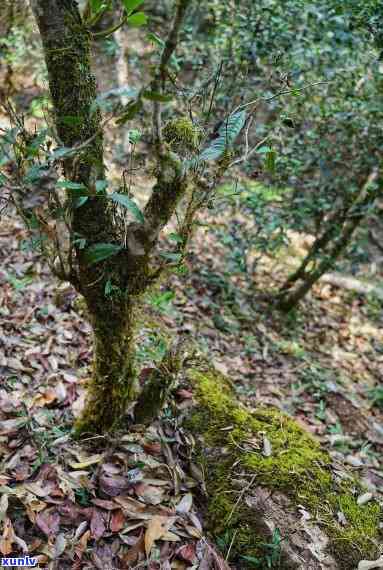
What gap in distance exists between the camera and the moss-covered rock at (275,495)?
2043 millimetres

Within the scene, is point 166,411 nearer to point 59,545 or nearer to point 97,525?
point 97,525

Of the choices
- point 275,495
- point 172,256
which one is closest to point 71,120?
point 172,256

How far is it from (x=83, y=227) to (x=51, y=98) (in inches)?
18.9

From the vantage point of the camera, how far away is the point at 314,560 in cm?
198

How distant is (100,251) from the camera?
182cm

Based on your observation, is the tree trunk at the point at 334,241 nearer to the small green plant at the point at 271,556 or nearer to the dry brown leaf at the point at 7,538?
the small green plant at the point at 271,556

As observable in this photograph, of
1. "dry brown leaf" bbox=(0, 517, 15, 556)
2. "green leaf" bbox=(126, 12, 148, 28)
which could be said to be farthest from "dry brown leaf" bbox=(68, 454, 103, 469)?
"green leaf" bbox=(126, 12, 148, 28)

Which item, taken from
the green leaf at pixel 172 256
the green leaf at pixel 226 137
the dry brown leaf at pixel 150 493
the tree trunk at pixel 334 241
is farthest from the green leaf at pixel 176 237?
the tree trunk at pixel 334 241

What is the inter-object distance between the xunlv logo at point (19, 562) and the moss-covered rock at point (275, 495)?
0.77 meters

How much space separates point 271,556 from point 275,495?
28 centimetres

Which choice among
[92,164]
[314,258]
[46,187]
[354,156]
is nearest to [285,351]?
[314,258]

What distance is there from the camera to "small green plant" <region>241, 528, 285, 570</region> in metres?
1.98

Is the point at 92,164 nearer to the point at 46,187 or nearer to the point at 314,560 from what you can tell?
the point at 46,187

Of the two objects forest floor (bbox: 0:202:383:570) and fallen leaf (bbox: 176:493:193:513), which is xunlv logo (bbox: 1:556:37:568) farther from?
fallen leaf (bbox: 176:493:193:513)
